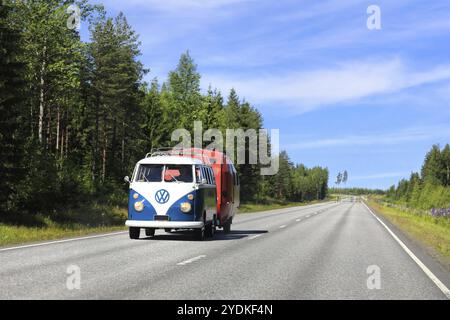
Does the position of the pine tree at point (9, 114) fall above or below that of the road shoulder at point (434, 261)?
above

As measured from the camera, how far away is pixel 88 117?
56.4 meters

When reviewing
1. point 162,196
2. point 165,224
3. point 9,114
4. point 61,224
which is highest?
point 9,114

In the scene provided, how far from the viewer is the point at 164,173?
1567 cm

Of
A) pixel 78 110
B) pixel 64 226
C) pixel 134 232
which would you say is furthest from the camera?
pixel 78 110

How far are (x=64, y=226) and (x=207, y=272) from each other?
14.2 metres

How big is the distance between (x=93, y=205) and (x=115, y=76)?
19349 mm

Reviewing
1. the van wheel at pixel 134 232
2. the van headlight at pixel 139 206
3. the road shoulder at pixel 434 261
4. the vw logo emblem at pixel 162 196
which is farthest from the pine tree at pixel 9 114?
the road shoulder at pixel 434 261

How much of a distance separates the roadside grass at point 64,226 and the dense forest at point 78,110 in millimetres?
812

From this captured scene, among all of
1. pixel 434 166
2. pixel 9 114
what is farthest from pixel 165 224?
pixel 434 166

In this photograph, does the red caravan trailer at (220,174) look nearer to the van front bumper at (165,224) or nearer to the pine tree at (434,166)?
the van front bumper at (165,224)

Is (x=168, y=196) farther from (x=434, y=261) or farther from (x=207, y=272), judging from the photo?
(x=434, y=261)

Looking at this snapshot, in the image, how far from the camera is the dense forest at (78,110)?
20078 millimetres

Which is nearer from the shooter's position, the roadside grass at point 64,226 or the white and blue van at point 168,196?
the white and blue van at point 168,196

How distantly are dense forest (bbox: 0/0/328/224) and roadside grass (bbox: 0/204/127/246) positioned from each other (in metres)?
0.81
